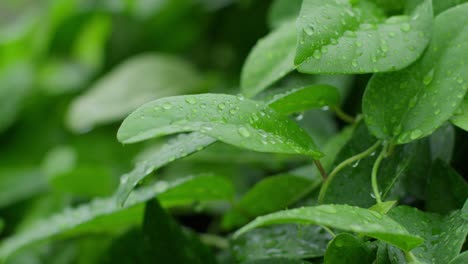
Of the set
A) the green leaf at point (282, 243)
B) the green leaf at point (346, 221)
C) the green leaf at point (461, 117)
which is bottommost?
the green leaf at point (282, 243)

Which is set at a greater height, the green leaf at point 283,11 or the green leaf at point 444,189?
the green leaf at point 283,11

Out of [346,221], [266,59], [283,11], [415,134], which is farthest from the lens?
[283,11]

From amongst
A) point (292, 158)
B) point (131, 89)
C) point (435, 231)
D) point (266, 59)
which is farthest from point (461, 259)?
point (131, 89)

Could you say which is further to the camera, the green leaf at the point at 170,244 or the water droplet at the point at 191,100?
the green leaf at the point at 170,244

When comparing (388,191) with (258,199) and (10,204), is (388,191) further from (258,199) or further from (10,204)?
(10,204)

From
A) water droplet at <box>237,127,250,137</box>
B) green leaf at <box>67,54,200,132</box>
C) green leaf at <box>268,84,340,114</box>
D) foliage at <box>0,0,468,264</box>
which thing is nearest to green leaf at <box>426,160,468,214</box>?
foliage at <box>0,0,468,264</box>

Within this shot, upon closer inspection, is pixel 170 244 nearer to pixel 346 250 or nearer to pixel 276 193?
pixel 276 193

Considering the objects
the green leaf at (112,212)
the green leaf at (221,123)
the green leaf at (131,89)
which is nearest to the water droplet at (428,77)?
the green leaf at (221,123)

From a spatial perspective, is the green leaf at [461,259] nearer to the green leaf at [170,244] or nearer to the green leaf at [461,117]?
the green leaf at [461,117]
